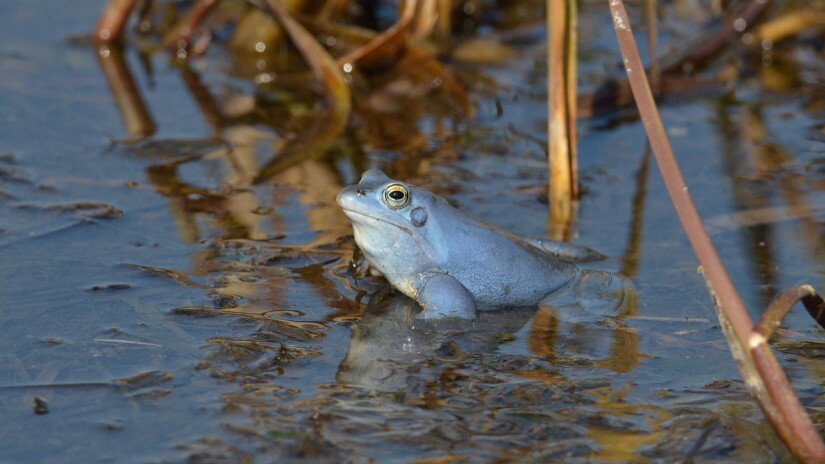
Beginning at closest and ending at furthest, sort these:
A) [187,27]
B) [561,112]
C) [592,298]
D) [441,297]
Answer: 1. [441,297]
2. [592,298]
3. [561,112]
4. [187,27]

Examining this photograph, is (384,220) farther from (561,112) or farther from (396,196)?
(561,112)

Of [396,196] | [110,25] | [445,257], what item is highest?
[110,25]

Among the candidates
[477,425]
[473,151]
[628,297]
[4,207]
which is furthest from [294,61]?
[477,425]

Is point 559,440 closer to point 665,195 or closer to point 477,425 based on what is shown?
point 477,425

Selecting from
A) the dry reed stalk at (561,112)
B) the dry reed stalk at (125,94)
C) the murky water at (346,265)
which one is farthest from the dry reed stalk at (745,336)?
the dry reed stalk at (125,94)

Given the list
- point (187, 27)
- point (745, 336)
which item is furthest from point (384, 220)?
point (187, 27)

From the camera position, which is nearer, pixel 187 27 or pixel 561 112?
pixel 561 112

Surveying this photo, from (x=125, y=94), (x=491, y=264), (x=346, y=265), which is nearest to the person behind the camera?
(x=491, y=264)

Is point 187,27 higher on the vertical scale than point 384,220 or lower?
higher
